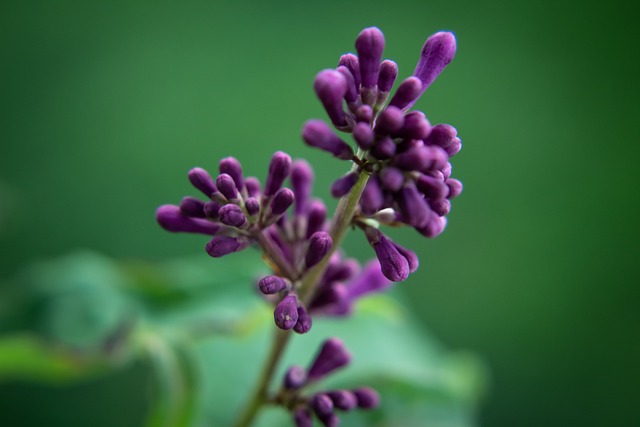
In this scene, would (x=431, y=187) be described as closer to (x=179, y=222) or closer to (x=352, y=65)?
(x=352, y=65)

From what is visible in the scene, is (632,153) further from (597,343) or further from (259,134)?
(259,134)

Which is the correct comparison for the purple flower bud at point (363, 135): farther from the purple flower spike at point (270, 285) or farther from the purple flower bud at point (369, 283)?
the purple flower bud at point (369, 283)

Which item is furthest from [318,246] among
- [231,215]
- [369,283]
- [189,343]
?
[189,343]

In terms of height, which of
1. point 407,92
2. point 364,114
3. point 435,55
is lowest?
point 364,114

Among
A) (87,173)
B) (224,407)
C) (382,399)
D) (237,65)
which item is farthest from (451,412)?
(237,65)

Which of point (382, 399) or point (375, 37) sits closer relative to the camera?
point (375, 37)

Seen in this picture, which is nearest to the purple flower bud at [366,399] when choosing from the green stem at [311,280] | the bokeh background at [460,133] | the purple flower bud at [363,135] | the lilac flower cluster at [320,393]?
the lilac flower cluster at [320,393]

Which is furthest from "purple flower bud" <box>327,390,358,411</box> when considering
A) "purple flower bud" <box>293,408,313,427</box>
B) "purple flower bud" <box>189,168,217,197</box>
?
"purple flower bud" <box>189,168,217,197</box>
